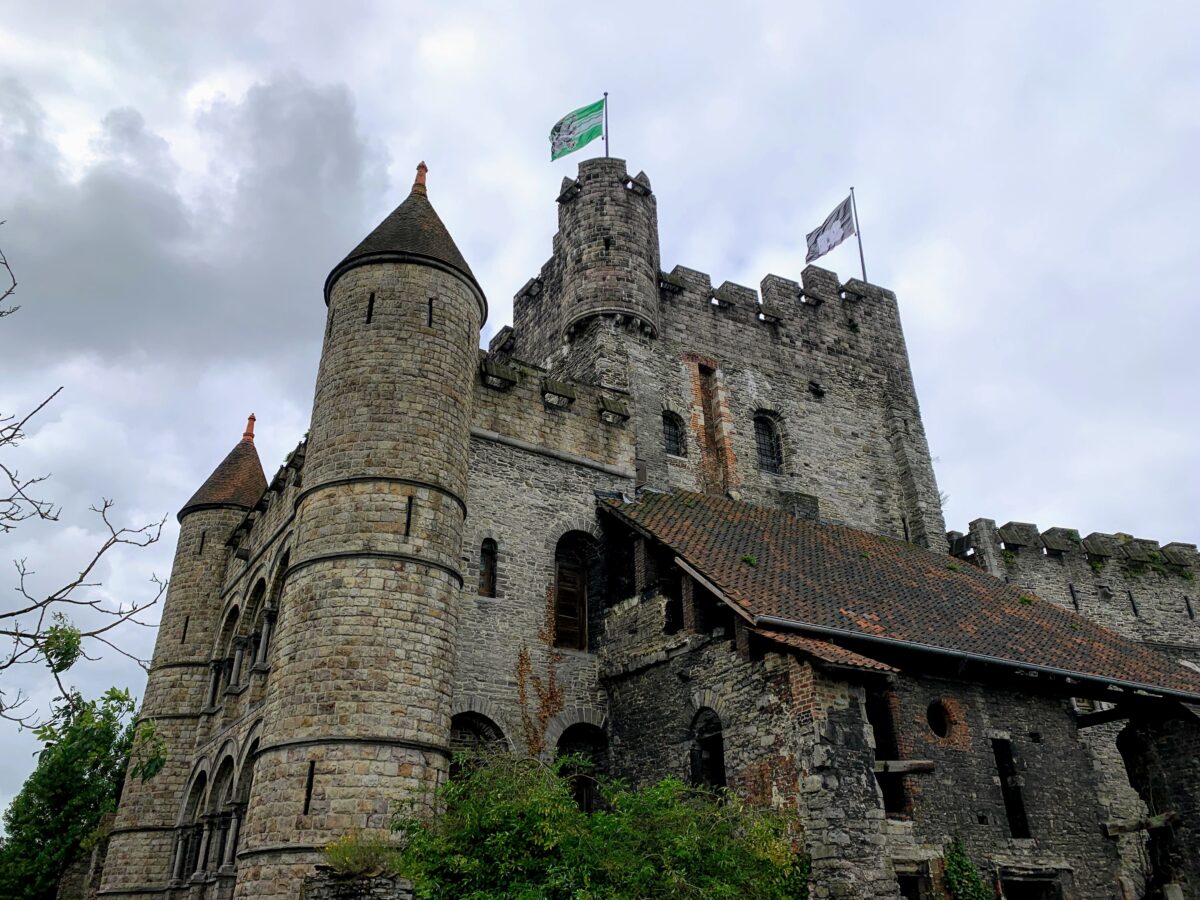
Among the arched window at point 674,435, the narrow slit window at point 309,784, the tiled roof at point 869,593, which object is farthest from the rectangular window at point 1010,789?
the narrow slit window at point 309,784

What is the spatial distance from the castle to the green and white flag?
1.26 meters

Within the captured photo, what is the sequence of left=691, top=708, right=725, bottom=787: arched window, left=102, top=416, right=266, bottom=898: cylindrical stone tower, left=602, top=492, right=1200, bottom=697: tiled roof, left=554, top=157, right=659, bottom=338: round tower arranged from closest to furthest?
left=691, top=708, right=725, bottom=787: arched window → left=602, top=492, right=1200, bottom=697: tiled roof → left=102, top=416, right=266, bottom=898: cylindrical stone tower → left=554, top=157, right=659, bottom=338: round tower

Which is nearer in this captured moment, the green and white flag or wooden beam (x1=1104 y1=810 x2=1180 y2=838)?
wooden beam (x1=1104 y1=810 x2=1180 y2=838)

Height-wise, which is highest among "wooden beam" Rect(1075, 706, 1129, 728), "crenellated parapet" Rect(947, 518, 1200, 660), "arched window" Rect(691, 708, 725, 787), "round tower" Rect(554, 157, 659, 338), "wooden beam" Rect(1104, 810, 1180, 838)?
"round tower" Rect(554, 157, 659, 338)

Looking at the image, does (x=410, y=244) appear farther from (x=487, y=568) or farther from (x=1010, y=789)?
(x=1010, y=789)

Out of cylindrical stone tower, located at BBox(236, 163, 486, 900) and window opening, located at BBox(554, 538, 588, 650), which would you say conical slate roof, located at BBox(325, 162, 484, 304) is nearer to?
cylindrical stone tower, located at BBox(236, 163, 486, 900)

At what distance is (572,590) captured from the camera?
16.5 meters

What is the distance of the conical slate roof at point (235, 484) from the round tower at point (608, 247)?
888 cm

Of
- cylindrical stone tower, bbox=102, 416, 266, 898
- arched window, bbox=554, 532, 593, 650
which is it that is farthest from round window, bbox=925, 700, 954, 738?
cylindrical stone tower, bbox=102, 416, 266, 898

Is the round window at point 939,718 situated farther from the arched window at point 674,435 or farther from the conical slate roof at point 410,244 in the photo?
the conical slate roof at point 410,244

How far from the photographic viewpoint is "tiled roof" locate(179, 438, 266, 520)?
22.7 m

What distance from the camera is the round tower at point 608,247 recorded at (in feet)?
68.3

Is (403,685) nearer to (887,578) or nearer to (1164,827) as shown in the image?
(887,578)

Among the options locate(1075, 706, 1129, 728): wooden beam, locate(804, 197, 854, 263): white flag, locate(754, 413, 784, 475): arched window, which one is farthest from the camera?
locate(804, 197, 854, 263): white flag
